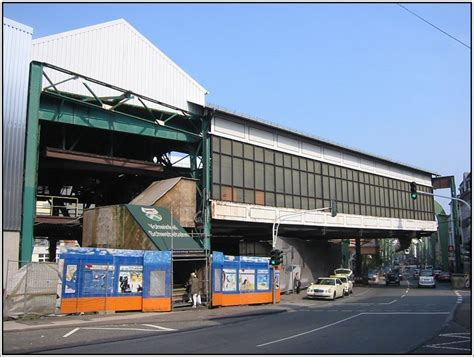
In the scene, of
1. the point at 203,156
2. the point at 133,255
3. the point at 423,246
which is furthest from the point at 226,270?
the point at 423,246

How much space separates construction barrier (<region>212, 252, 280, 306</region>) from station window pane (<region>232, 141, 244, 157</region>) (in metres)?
8.20

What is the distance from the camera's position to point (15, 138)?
2423 cm

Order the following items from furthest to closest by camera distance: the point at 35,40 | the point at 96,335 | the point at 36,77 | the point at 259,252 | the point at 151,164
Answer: the point at 259,252, the point at 151,164, the point at 35,40, the point at 36,77, the point at 96,335

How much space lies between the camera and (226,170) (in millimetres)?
34781

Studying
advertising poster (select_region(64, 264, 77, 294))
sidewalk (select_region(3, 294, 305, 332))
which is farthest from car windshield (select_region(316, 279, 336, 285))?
advertising poster (select_region(64, 264, 77, 294))

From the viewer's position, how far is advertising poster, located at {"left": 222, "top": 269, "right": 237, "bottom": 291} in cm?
2836

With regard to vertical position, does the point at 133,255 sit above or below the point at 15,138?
below

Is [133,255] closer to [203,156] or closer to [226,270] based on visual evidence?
[226,270]

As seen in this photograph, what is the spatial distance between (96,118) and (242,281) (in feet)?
42.1

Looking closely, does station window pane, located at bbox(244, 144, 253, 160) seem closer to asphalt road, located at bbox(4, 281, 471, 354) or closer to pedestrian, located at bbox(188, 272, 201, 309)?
pedestrian, located at bbox(188, 272, 201, 309)

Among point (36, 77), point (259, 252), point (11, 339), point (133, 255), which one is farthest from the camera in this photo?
point (259, 252)

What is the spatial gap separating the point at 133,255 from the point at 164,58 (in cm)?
1555

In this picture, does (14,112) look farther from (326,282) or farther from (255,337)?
(326,282)

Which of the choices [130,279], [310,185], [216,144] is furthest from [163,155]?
[130,279]
